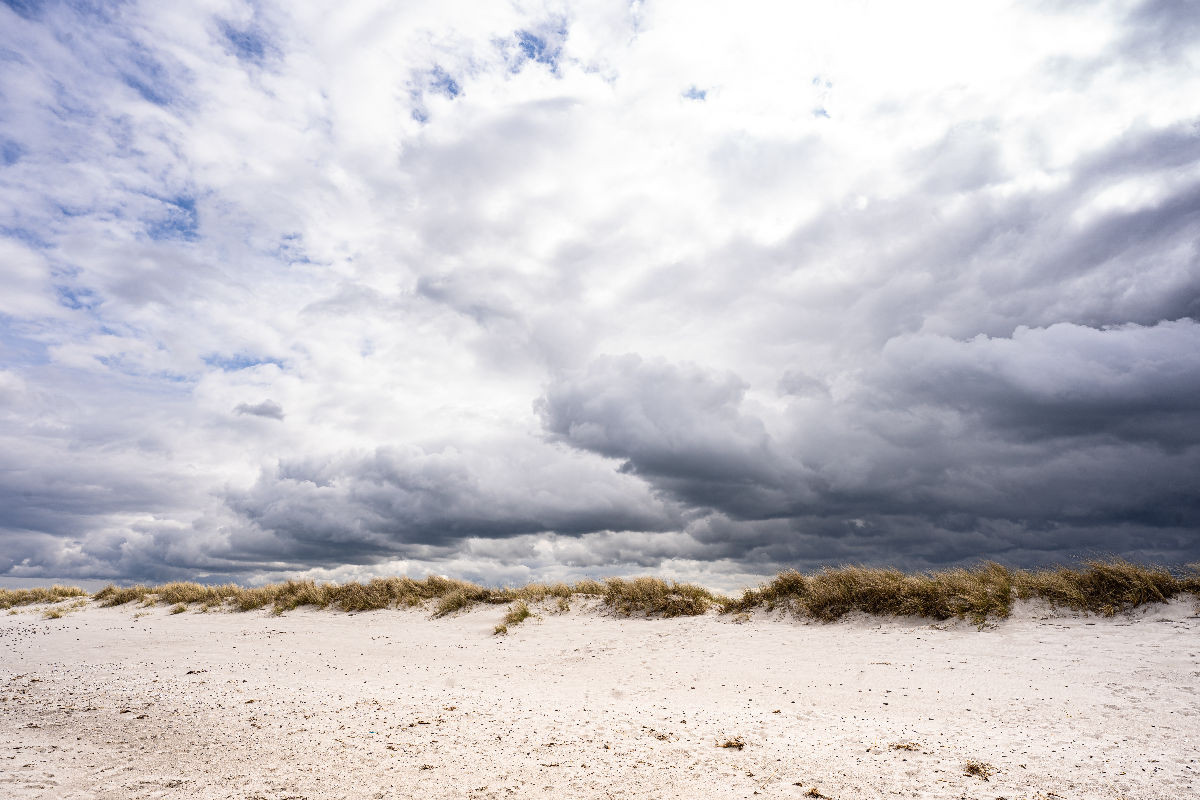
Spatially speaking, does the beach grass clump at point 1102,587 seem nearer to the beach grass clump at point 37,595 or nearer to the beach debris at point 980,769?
the beach debris at point 980,769

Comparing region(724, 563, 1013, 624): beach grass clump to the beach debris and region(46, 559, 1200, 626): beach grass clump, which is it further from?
the beach debris

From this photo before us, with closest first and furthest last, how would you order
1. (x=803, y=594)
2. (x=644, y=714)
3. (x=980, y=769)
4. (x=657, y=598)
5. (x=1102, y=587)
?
1. (x=980, y=769)
2. (x=644, y=714)
3. (x=1102, y=587)
4. (x=803, y=594)
5. (x=657, y=598)

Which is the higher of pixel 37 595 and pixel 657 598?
pixel 37 595

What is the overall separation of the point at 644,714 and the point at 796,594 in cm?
736

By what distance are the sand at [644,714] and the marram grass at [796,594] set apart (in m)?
0.44

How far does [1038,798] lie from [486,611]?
46.6ft

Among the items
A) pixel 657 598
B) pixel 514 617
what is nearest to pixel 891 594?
pixel 657 598

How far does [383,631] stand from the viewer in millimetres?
16438

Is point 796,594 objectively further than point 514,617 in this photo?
No

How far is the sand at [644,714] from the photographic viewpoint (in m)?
6.56

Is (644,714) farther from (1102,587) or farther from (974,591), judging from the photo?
(1102,587)

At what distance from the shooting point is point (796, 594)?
14.9 meters

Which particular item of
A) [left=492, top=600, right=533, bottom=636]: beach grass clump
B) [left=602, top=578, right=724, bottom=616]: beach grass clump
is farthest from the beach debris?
[left=492, top=600, right=533, bottom=636]: beach grass clump

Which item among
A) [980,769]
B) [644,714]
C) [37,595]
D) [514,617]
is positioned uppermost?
[37,595]
